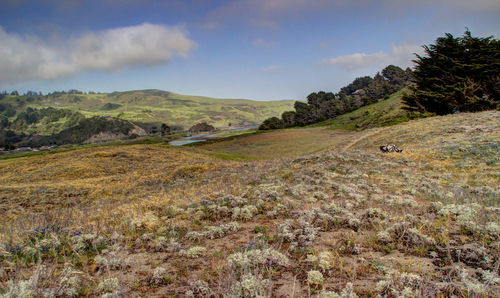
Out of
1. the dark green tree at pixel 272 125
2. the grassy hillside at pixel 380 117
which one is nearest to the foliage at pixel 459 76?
the grassy hillside at pixel 380 117

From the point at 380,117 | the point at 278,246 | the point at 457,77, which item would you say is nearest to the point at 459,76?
the point at 457,77

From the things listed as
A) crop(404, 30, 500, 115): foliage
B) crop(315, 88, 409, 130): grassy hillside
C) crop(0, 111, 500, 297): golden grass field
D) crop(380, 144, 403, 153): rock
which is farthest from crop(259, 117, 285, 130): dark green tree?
crop(0, 111, 500, 297): golden grass field

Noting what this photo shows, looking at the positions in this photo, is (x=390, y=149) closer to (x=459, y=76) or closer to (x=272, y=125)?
(x=459, y=76)

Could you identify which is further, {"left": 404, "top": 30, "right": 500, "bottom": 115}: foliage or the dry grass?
the dry grass

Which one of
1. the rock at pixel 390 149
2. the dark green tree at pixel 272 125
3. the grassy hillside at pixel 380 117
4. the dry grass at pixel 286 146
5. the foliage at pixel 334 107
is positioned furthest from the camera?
the dark green tree at pixel 272 125

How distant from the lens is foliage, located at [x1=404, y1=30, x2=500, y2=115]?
158ft

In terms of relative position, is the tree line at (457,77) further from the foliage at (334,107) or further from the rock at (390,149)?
the foliage at (334,107)

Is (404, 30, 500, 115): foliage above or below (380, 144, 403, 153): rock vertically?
above

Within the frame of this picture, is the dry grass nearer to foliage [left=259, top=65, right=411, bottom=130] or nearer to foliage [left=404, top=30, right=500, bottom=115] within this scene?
foliage [left=404, top=30, right=500, bottom=115]

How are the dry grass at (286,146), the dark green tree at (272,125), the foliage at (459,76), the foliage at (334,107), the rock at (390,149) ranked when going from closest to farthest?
the rock at (390,149) < the foliage at (459,76) < the dry grass at (286,146) < the foliage at (334,107) < the dark green tree at (272,125)

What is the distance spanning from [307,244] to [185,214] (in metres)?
5.13

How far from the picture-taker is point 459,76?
5178 centimetres

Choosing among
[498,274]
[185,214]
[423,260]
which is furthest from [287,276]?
[185,214]

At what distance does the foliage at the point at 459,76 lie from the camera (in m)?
48.1
